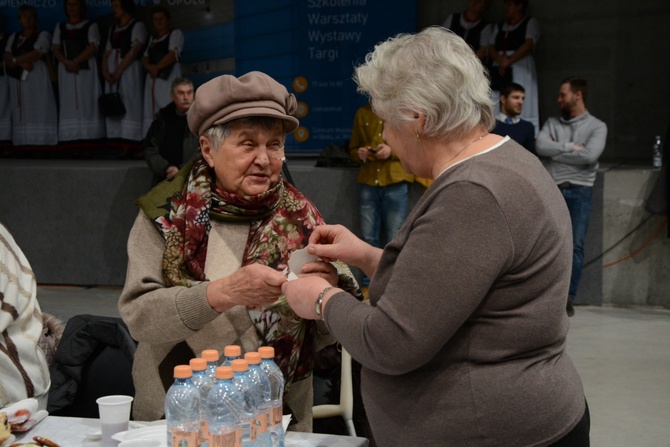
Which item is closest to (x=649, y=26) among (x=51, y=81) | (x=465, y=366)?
(x=51, y=81)

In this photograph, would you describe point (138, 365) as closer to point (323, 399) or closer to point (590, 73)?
point (323, 399)

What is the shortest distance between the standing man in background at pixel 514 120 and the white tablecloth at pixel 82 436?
5054 mm

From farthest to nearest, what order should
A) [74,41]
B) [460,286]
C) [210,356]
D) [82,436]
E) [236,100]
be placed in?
[74,41] < [236,100] < [82,436] < [210,356] < [460,286]

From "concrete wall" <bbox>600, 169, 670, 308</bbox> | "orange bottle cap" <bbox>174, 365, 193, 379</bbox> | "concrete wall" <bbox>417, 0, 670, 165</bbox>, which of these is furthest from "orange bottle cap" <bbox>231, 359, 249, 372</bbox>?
"concrete wall" <bbox>417, 0, 670, 165</bbox>

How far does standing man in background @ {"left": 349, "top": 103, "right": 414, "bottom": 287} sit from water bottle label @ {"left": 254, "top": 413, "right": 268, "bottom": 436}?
5119 millimetres

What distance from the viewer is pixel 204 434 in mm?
1875

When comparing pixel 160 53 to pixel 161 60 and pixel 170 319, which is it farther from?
pixel 170 319

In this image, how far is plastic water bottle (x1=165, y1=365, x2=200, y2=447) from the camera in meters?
1.83

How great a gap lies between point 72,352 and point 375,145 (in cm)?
441

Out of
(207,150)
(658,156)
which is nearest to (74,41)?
(658,156)

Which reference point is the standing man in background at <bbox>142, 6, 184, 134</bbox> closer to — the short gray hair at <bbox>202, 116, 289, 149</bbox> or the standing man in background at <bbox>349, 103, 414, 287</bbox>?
the standing man in background at <bbox>349, 103, 414, 287</bbox>

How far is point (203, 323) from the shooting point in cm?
222

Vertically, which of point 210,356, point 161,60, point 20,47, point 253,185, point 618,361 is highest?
point 20,47

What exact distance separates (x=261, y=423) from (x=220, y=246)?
65 centimetres
